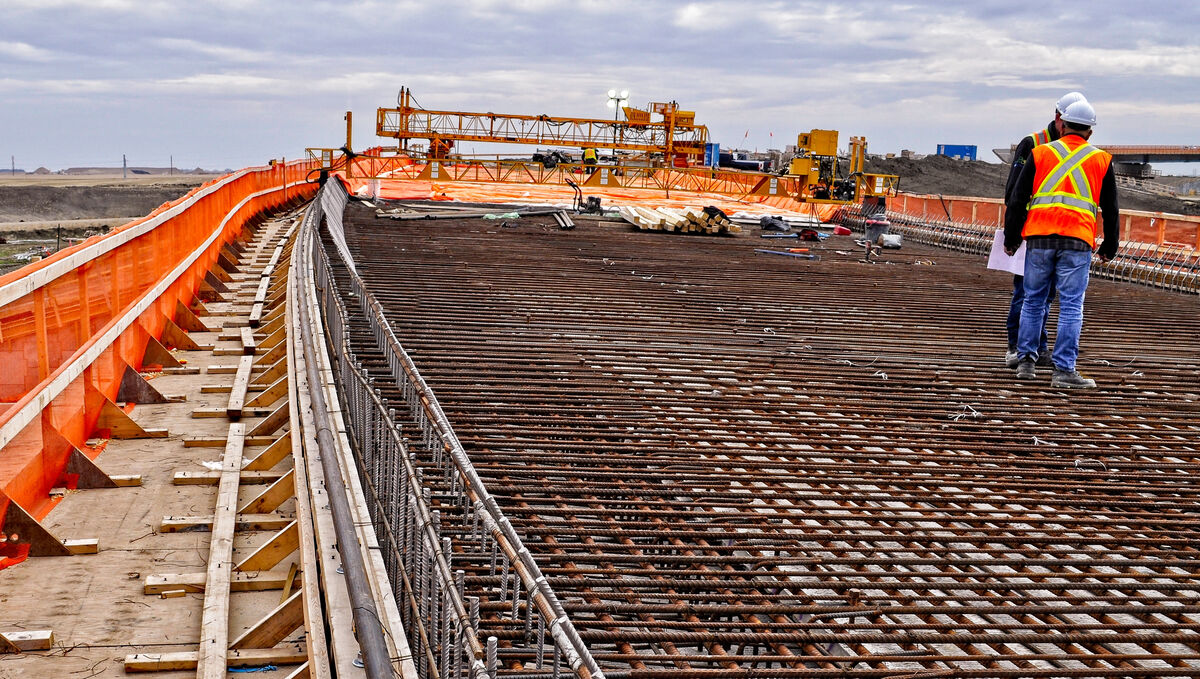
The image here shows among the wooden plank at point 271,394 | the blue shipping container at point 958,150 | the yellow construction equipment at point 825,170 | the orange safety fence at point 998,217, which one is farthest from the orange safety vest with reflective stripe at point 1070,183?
the blue shipping container at point 958,150

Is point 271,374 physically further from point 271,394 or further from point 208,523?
point 208,523

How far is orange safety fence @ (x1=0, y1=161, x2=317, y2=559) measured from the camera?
5062 millimetres

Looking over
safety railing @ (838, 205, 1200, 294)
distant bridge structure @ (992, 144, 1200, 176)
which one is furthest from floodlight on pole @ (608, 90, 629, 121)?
distant bridge structure @ (992, 144, 1200, 176)

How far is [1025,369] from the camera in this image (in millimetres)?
7824

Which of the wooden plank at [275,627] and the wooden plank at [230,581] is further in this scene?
the wooden plank at [230,581]

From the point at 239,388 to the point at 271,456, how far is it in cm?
177

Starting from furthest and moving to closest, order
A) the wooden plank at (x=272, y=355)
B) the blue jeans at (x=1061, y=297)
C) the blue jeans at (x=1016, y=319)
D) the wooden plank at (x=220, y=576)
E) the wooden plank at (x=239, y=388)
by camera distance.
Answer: the wooden plank at (x=272, y=355) → the blue jeans at (x=1016, y=319) → the blue jeans at (x=1061, y=297) → the wooden plank at (x=239, y=388) → the wooden plank at (x=220, y=576)

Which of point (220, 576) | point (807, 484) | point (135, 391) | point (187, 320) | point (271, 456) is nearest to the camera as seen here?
point (220, 576)

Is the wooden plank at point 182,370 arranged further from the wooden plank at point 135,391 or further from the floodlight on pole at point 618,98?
the floodlight on pole at point 618,98

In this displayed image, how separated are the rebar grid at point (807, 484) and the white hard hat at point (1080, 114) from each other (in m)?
1.83

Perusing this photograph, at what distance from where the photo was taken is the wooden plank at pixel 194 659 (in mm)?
4105

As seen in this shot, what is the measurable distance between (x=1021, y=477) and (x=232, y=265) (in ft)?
38.3

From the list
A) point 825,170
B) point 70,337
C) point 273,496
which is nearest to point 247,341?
point 70,337

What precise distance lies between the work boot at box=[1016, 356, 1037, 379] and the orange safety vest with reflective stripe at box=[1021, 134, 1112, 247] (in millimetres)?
925
